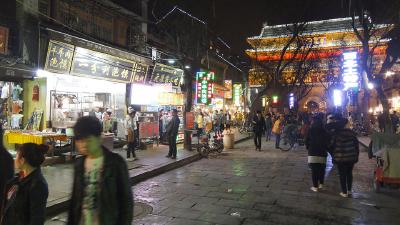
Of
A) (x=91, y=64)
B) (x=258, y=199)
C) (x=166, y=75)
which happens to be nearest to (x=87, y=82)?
(x=91, y=64)

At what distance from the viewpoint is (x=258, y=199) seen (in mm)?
8250

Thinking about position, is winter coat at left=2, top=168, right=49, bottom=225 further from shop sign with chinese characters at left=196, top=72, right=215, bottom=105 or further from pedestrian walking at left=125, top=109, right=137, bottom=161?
shop sign with chinese characters at left=196, top=72, right=215, bottom=105

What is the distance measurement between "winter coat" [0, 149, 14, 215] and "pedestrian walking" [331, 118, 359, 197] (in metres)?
6.67

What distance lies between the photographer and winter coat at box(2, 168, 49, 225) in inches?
138

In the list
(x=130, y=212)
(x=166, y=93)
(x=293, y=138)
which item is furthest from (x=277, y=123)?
(x=130, y=212)

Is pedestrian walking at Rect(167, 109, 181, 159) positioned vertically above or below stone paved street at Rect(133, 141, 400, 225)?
above

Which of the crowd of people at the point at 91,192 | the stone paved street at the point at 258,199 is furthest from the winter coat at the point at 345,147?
the crowd of people at the point at 91,192

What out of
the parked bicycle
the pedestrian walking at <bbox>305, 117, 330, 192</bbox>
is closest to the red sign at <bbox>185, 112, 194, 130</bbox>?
the parked bicycle

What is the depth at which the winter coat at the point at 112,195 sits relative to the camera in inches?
125

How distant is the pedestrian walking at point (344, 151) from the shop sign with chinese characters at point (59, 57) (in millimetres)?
9777

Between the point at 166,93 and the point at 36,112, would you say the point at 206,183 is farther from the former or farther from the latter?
the point at 166,93

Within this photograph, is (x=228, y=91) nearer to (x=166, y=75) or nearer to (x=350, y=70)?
(x=350, y=70)

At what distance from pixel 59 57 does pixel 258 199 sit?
907cm

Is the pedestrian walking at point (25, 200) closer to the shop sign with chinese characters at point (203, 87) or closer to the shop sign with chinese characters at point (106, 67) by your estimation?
the shop sign with chinese characters at point (106, 67)
